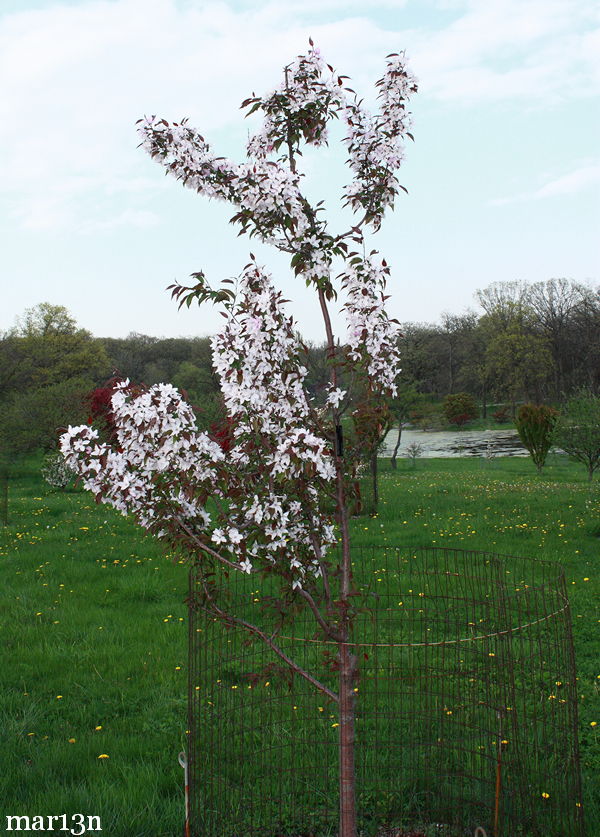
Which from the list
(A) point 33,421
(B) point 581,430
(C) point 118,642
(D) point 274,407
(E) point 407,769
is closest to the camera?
(D) point 274,407

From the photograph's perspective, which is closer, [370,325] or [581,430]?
[370,325]

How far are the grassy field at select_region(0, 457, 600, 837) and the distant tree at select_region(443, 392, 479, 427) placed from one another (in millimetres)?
37651

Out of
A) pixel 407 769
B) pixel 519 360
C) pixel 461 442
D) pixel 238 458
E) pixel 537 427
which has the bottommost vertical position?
pixel 407 769

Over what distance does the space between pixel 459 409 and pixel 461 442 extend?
286 inches

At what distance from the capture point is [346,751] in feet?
12.3

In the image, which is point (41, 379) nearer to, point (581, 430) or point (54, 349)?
point (54, 349)

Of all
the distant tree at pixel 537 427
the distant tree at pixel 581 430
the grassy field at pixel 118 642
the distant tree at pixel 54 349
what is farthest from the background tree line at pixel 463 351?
the grassy field at pixel 118 642

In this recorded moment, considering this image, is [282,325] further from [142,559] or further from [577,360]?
[577,360]

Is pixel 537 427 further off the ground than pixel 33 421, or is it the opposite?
pixel 33 421

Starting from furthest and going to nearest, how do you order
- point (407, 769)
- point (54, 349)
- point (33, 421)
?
point (54, 349), point (33, 421), point (407, 769)

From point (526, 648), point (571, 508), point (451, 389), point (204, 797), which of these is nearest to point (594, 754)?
point (526, 648)

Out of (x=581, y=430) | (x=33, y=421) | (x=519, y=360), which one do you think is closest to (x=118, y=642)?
(x=33, y=421)

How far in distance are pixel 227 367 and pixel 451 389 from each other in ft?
198

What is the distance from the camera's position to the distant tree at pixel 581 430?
1755 centimetres
